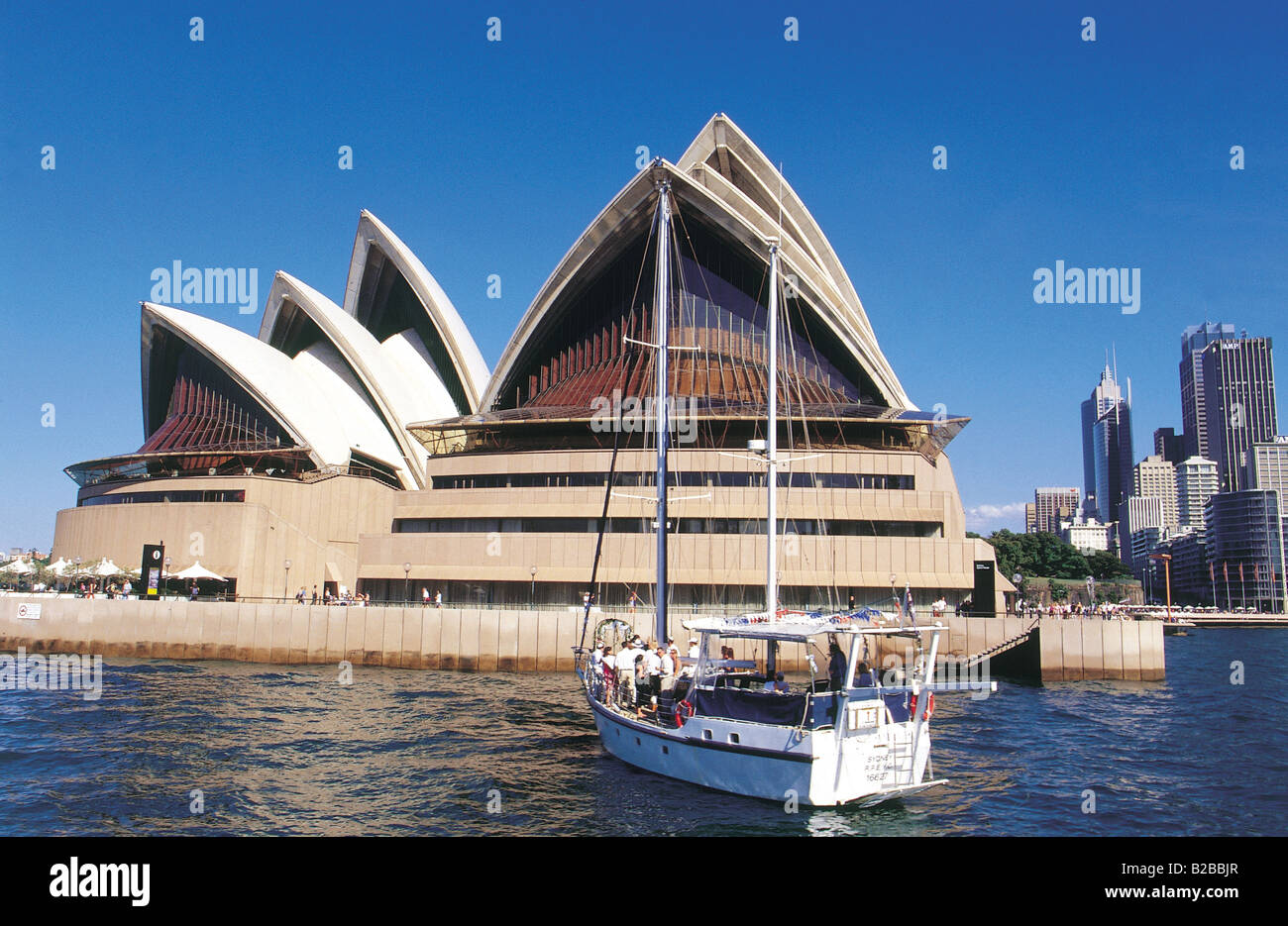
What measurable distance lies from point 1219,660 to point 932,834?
47.1m

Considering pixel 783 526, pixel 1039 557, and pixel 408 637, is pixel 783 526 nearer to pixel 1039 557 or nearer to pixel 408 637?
pixel 408 637

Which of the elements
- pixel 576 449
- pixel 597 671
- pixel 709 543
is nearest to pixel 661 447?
pixel 597 671

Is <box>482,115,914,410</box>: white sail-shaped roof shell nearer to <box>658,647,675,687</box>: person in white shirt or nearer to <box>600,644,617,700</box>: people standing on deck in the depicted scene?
<box>600,644,617,700</box>: people standing on deck

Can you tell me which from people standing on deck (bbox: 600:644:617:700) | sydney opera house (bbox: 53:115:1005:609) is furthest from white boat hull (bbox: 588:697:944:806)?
sydney opera house (bbox: 53:115:1005:609)

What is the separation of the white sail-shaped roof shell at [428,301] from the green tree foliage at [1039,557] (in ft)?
246

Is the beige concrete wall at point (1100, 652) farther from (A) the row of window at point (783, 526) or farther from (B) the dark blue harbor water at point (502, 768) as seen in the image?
(A) the row of window at point (783, 526)

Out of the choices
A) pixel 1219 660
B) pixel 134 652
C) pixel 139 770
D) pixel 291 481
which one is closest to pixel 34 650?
pixel 134 652

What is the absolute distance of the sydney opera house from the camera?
42.2 meters

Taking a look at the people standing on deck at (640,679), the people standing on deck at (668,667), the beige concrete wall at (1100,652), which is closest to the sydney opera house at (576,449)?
the beige concrete wall at (1100,652)

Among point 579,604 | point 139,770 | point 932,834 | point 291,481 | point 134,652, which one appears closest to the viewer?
point 932,834

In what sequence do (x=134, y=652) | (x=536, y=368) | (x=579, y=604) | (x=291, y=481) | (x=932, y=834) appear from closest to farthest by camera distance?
1. (x=932, y=834)
2. (x=134, y=652)
3. (x=579, y=604)
4. (x=291, y=481)
5. (x=536, y=368)

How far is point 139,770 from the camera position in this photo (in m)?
18.7

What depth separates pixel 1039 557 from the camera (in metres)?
119
